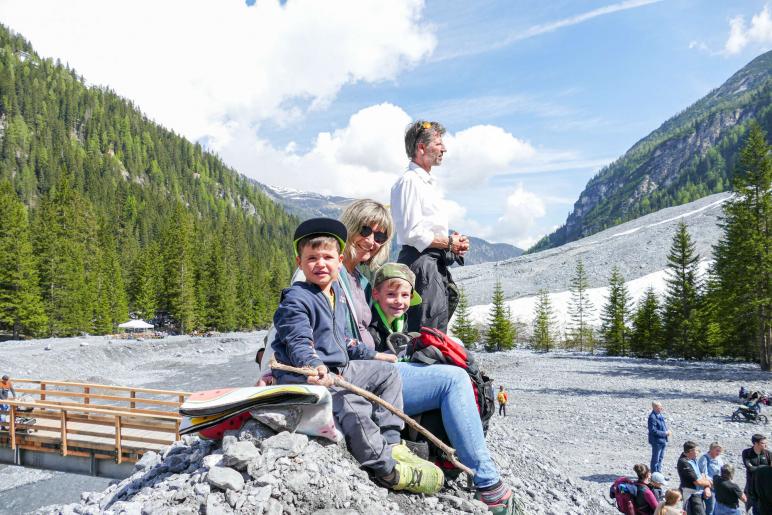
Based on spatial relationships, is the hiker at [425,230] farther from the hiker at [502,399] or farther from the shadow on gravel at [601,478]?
the hiker at [502,399]

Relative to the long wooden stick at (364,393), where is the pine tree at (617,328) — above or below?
below

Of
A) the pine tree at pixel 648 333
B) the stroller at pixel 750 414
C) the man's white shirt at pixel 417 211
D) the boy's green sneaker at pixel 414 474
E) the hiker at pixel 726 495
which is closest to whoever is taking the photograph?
the boy's green sneaker at pixel 414 474

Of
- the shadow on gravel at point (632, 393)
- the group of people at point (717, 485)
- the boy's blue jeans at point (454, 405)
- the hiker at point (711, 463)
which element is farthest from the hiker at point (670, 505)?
the shadow on gravel at point (632, 393)

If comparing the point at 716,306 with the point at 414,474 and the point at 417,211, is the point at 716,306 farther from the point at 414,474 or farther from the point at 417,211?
the point at 414,474

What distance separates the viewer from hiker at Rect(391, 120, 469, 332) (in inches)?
169

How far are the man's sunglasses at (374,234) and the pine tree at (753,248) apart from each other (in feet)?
110

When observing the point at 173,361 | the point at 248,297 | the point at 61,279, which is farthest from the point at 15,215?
the point at 248,297

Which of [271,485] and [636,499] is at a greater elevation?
[271,485]

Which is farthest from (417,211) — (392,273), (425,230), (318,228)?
(318,228)

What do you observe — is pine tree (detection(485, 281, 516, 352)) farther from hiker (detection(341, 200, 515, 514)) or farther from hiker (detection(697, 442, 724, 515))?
hiker (detection(341, 200, 515, 514))

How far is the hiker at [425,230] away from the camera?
14.1 ft

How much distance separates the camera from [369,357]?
3.38 metres

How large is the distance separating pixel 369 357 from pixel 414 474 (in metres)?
0.80

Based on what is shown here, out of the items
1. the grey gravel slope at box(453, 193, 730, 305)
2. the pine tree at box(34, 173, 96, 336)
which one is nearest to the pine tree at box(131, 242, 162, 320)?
the pine tree at box(34, 173, 96, 336)
